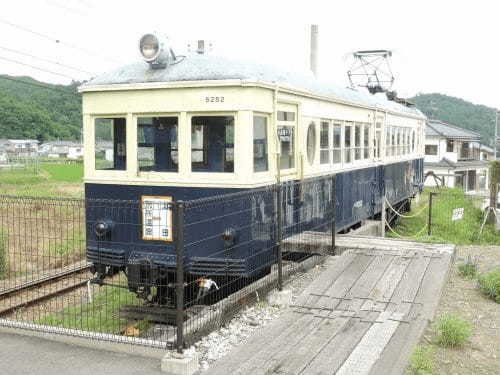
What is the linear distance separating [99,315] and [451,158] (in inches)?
1408

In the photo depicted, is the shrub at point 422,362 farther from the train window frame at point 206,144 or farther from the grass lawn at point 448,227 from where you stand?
the grass lawn at point 448,227

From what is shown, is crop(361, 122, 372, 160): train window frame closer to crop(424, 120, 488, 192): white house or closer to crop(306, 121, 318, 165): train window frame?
crop(306, 121, 318, 165): train window frame

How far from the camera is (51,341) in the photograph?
18.1ft

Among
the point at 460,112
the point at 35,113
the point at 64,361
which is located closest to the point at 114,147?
the point at 64,361

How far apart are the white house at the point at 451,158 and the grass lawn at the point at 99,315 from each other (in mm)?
29454

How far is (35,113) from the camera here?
67438 mm

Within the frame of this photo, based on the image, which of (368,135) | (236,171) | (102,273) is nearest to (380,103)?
(368,135)

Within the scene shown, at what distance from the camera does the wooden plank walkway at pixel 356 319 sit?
4816 millimetres

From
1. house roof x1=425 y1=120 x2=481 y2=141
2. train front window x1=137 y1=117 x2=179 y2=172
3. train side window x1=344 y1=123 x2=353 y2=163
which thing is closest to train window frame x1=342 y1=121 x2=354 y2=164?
train side window x1=344 y1=123 x2=353 y2=163

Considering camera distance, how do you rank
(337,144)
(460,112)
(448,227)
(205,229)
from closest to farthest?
(205,229)
(337,144)
(448,227)
(460,112)

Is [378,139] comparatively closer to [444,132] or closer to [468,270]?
[468,270]

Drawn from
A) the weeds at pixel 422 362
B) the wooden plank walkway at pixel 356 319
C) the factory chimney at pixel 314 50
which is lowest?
the weeds at pixel 422 362

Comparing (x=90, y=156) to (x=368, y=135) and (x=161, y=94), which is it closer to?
(x=161, y=94)

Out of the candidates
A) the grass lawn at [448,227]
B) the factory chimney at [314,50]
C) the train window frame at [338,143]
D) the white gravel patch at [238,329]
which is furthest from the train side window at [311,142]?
the grass lawn at [448,227]
